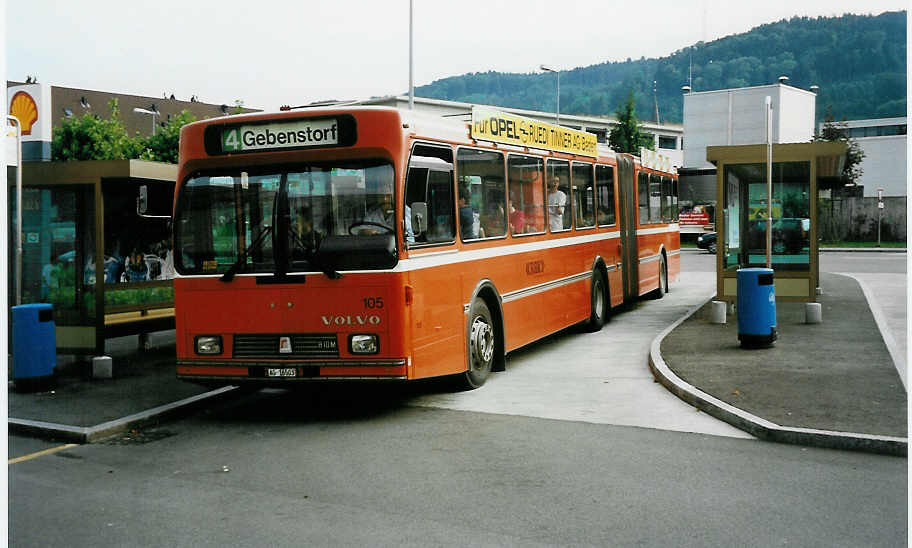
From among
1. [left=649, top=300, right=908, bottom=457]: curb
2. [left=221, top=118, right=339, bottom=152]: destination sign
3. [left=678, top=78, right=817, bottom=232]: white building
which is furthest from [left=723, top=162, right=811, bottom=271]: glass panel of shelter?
[left=678, top=78, right=817, bottom=232]: white building

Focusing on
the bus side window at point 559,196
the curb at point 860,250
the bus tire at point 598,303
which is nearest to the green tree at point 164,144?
the curb at point 860,250

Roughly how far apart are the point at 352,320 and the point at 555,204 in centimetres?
546

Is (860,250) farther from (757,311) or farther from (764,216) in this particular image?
(757,311)

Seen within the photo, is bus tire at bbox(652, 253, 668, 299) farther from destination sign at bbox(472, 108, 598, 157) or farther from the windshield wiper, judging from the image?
the windshield wiper

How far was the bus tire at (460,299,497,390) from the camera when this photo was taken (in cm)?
1030

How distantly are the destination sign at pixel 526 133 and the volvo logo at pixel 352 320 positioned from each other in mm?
2899

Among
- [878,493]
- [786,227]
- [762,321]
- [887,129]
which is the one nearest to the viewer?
[878,493]

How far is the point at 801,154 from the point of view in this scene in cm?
1516

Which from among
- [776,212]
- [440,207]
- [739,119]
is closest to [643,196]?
[776,212]

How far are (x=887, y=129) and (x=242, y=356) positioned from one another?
9693 cm

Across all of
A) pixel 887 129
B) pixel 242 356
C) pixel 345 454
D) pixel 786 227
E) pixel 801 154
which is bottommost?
pixel 345 454

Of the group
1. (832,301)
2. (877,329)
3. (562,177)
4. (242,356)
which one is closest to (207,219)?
(242,356)

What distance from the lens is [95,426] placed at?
28.4 feet

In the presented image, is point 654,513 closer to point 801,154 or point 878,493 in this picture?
point 878,493
